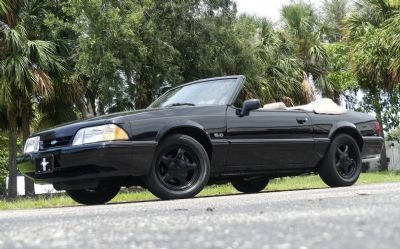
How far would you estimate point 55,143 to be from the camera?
19.5ft

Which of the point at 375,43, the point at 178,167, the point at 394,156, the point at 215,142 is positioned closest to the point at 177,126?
the point at 178,167

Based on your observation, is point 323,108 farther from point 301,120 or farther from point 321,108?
point 301,120

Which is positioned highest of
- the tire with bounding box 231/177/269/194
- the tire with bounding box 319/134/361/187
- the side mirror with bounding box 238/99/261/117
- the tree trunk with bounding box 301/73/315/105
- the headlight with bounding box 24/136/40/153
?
the tree trunk with bounding box 301/73/315/105

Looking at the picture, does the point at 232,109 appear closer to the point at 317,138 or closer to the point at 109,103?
the point at 317,138

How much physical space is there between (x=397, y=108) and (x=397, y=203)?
2145cm

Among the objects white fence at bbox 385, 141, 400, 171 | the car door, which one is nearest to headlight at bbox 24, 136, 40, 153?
the car door

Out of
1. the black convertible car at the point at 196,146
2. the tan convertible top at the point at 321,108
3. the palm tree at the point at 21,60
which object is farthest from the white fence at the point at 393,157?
the black convertible car at the point at 196,146

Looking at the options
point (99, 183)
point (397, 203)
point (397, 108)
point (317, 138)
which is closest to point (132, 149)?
point (99, 183)

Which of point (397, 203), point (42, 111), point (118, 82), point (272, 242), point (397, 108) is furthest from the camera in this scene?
point (397, 108)

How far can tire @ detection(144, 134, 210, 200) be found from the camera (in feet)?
19.0

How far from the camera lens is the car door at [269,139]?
6.37 m

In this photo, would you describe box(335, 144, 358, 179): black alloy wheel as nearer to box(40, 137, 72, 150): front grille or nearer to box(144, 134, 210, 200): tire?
box(144, 134, 210, 200): tire

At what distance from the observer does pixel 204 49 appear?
16328mm

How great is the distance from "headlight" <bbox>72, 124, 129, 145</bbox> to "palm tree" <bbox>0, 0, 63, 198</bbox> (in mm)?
9173
